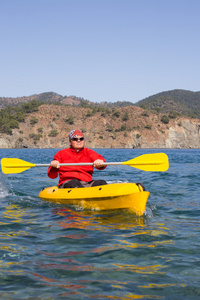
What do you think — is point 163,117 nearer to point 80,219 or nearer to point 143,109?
point 143,109

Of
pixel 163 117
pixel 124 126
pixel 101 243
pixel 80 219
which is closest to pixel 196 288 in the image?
pixel 101 243

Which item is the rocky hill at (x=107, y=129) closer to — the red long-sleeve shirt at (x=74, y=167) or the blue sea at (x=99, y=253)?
the red long-sleeve shirt at (x=74, y=167)

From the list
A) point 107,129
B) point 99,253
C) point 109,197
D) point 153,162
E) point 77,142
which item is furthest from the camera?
point 107,129

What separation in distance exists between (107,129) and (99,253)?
346 feet

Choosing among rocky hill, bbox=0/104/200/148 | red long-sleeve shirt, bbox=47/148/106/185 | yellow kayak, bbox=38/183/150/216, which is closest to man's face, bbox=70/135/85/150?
red long-sleeve shirt, bbox=47/148/106/185

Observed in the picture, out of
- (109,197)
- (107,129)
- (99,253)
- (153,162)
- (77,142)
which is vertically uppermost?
(107,129)

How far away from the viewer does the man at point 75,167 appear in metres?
7.54

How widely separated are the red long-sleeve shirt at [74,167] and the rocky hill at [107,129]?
90.3 meters

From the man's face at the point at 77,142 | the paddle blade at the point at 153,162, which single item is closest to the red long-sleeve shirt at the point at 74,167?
the man's face at the point at 77,142

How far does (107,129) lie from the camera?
10956 cm

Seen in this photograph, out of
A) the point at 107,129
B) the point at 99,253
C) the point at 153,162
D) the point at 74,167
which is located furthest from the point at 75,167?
the point at 107,129

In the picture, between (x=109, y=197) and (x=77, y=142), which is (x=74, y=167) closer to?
(x=77, y=142)

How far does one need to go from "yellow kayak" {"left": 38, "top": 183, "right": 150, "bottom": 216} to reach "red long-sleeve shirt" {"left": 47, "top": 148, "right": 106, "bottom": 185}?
409mm

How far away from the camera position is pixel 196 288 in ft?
10.8
